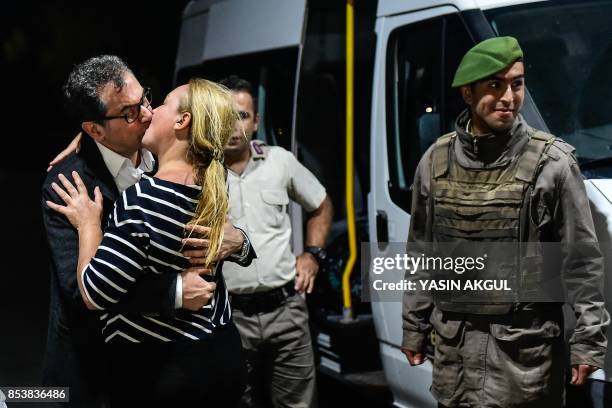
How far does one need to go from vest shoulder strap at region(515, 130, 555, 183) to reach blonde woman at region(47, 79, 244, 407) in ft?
3.40

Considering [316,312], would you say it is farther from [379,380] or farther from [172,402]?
[172,402]

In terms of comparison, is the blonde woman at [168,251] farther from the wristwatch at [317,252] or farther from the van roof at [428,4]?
the wristwatch at [317,252]

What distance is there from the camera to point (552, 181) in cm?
341

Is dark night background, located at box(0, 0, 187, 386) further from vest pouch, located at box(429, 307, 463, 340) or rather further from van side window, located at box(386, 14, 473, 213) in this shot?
vest pouch, located at box(429, 307, 463, 340)

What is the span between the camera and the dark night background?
52.7 ft

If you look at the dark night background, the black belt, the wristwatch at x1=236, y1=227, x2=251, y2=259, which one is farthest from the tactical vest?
the dark night background

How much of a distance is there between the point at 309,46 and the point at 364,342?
336 centimetres

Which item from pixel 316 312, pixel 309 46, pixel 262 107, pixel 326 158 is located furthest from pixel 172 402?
pixel 309 46

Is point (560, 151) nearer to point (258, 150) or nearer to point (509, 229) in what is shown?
point (509, 229)

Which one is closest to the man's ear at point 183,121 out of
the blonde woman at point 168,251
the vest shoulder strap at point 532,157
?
the blonde woman at point 168,251

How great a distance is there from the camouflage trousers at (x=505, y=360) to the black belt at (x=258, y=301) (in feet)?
3.92

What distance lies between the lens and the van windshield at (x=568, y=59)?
4102mm

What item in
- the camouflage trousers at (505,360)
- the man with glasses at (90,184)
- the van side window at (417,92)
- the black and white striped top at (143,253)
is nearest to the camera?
the black and white striped top at (143,253)

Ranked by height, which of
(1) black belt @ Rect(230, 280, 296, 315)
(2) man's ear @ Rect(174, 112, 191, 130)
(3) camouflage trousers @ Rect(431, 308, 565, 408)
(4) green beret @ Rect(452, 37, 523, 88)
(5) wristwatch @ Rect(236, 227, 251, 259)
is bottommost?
(3) camouflage trousers @ Rect(431, 308, 565, 408)
